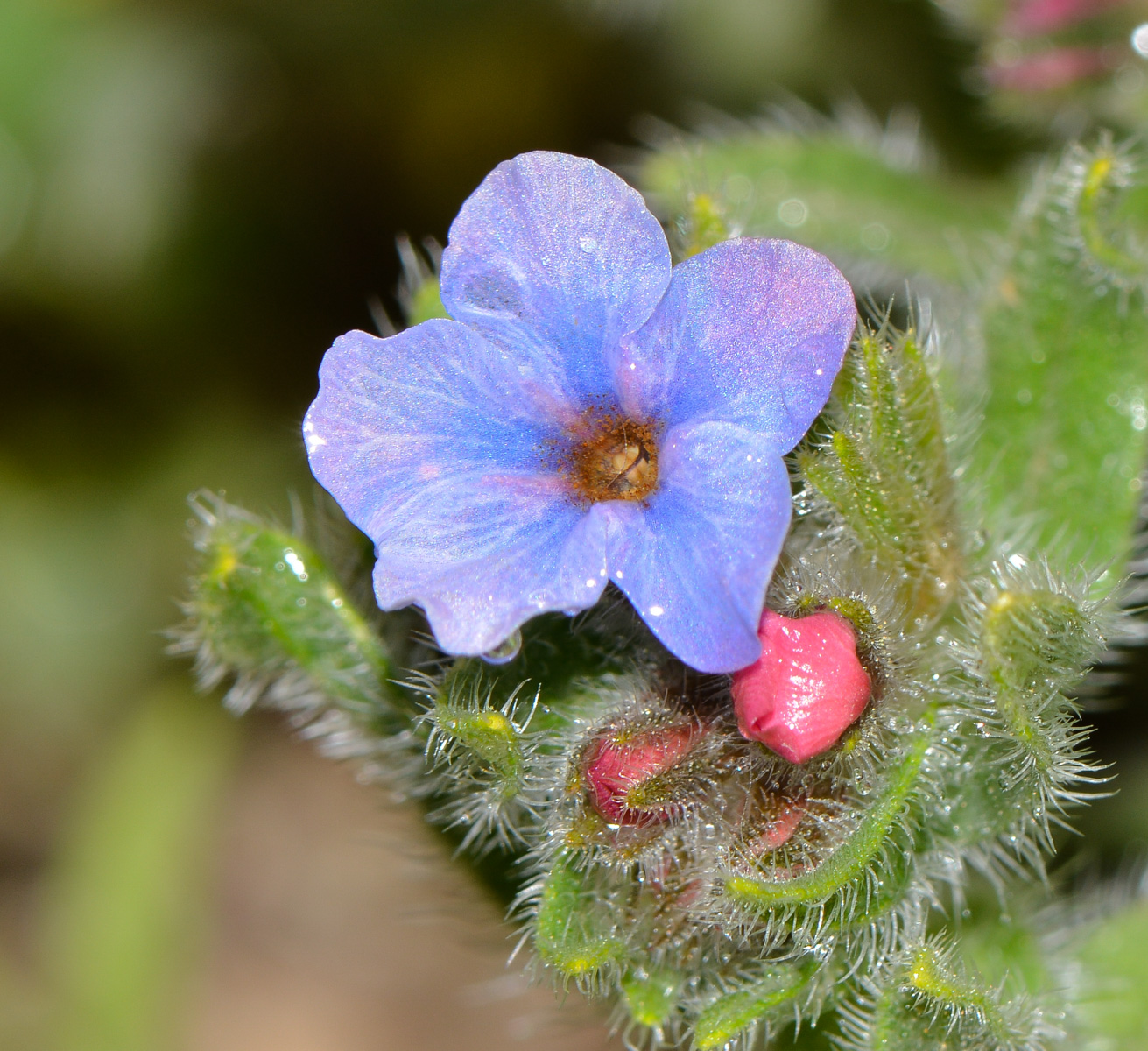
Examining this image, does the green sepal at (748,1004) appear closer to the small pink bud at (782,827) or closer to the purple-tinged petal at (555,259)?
the small pink bud at (782,827)

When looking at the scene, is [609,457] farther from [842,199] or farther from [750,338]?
[842,199]

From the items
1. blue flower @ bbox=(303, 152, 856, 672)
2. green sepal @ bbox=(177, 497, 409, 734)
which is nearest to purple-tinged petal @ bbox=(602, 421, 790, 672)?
blue flower @ bbox=(303, 152, 856, 672)

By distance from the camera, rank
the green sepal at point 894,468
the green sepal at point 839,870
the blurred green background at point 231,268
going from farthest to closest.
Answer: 1. the blurred green background at point 231,268
2. the green sepal at point 894,468
3. the green sepal at point 839,870

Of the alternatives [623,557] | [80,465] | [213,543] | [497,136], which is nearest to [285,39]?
[497,136]

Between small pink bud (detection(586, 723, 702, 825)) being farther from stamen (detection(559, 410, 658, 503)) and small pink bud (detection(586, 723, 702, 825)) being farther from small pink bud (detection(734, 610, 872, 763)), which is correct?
stamen (detection(559, 410, 658, 503))

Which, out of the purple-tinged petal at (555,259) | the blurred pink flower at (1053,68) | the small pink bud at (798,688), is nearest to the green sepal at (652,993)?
the small pink bud at (798,688)

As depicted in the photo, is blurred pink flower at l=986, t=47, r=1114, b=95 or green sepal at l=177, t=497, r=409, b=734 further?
blurred pink flower at l=986, t=47, r=1114, b=95

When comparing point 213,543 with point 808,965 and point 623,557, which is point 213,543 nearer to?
point 623,557
